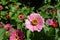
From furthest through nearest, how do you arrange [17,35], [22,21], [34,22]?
[22,21]
[34,22]
[17,35]

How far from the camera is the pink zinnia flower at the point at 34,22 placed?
1.98 meters

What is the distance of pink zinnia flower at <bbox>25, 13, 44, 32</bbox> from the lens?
78.1 inches

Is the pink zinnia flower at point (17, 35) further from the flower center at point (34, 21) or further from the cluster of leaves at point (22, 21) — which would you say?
the flower center at point (34, 21)

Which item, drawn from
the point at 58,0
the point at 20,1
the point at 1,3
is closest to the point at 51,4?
the point at 58,0

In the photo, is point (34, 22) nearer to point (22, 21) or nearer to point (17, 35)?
point (17, 35)

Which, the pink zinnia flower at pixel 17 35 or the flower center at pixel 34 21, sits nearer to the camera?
the pink zinnia flower at pixel 17 35

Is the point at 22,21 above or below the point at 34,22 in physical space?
below

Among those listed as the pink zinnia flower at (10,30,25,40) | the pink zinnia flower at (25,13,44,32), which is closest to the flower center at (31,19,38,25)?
the pink zinnia flower at (25,13,44,32)

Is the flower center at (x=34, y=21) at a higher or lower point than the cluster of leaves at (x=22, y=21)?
higher

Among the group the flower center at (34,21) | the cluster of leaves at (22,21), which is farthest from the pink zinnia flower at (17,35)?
the flower center at (34,21)

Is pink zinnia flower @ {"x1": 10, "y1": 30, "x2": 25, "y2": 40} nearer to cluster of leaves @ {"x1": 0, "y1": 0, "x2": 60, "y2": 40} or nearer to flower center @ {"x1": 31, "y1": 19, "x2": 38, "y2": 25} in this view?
cluster of leaves @ {"x1": 0, "y1": 0, "x2": 60, "y2": 40}

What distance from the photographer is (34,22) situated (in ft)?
6.67

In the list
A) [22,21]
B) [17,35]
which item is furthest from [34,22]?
[22,21]

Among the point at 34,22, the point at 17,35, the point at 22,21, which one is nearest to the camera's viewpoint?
the point at 17,35
